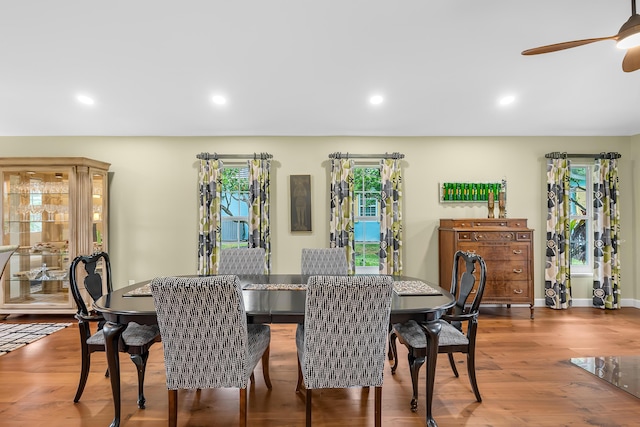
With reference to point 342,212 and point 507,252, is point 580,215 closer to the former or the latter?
point 507,252

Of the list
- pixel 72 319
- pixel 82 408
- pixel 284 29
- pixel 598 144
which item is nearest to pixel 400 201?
pixel 284 29

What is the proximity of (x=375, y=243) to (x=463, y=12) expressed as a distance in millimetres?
3026

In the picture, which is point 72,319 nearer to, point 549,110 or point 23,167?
point 23,167

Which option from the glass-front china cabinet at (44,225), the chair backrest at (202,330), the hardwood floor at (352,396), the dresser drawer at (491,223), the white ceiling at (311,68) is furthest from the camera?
the dresser drawer at (491,223)

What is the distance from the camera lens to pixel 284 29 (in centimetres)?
315

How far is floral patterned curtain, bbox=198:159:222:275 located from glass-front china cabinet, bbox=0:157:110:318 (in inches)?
51.6

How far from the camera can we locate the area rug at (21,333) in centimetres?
349

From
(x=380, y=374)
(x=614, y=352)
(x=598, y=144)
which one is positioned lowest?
(x=614, y=352)

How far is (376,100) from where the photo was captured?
4.13 meters

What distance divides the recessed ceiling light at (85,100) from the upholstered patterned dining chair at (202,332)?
3.33 metres

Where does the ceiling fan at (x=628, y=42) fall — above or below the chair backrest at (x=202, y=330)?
above

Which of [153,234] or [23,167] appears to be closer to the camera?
[23,167]

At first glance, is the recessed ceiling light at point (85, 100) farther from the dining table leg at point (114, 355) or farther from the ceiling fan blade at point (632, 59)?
the ceiling fan blade at point (632, 59)

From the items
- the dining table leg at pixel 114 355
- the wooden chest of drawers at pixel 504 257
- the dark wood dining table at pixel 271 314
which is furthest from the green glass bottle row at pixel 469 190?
the dining table leg at pixel 114 355
